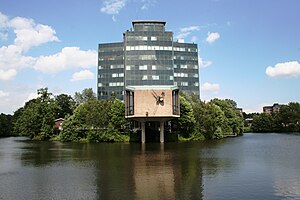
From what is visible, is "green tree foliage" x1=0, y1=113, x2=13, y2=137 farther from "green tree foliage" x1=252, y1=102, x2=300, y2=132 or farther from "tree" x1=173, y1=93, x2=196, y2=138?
"green tree foliage" x1=252, y1=102, x2=300, y2=132

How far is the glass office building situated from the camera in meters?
115

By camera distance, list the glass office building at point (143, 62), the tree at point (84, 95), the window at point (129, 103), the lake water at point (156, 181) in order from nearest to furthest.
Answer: the lake water at point (156, 181) → the window at point (129, 103) → the glass office building at point (143, 62) → the tree at point (84, 95)

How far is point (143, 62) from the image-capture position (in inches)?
4525

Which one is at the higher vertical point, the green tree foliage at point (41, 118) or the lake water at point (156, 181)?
the green tree foliage at point (41, 118)

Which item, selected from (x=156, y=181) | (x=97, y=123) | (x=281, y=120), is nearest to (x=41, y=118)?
(x=97, y=123)

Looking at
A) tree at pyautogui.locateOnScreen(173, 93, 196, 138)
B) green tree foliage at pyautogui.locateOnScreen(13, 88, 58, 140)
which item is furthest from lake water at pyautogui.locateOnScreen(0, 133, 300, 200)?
green tree foliage at pyautogui.locateOnScreen(13, 88, 58, 140)

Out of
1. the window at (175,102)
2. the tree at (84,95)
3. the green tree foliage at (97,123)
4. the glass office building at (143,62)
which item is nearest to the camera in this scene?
the window at (175,102)

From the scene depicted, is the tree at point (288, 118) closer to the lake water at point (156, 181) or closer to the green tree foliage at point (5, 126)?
the green tree foliage at point (5, 126)

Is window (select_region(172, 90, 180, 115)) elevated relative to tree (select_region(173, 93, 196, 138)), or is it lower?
elevated

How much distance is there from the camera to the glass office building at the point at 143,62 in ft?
376

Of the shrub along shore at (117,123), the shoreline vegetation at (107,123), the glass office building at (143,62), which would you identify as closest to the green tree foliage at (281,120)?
the glass office building at (143,62)

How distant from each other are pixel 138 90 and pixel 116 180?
43.5 meters

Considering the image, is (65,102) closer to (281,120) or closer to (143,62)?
(143,62)

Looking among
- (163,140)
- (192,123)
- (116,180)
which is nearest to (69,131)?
(163,140)
